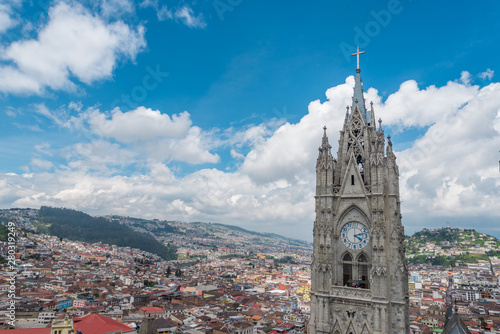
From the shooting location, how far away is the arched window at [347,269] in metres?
21.1

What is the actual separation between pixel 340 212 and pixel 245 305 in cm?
7086

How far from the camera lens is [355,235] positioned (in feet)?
69.5

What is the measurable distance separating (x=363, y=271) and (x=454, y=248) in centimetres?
18330

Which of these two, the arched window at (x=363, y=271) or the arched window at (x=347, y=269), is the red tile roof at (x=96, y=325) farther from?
the arched window at (x=363, y=271)

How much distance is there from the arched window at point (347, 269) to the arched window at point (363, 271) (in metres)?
0.56

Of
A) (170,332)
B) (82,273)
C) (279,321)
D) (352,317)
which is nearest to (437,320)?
(279,321)

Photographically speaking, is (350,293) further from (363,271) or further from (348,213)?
(348,213)

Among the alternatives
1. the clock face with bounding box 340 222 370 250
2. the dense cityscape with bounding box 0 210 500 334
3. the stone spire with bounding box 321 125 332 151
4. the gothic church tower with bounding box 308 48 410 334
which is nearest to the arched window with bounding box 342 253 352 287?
the gothic church tower with bounding box 308 48 410 334

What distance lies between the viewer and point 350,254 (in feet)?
69.5

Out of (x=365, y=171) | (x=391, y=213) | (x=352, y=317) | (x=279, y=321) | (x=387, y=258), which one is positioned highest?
(x=365, y=171)

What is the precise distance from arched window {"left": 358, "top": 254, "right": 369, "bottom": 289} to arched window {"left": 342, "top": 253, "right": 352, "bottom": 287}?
1.84ft

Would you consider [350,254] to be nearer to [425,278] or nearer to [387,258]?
[387,258]

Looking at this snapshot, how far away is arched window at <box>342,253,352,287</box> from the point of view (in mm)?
21141

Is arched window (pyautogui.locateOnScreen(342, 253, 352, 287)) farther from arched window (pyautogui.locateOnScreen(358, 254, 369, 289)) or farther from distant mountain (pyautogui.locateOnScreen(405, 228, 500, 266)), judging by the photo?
distant mountain (pyautogui.locateOnScreen(405, 228, 500, 266))
